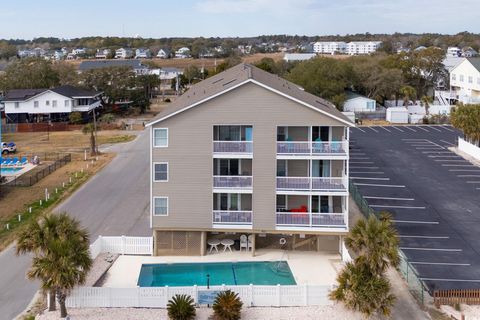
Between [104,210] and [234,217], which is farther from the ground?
[234,217]

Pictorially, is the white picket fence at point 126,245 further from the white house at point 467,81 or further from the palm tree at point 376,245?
the white house at point 467,81

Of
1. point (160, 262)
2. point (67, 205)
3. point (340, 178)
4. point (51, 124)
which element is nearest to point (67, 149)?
point (51, 124)

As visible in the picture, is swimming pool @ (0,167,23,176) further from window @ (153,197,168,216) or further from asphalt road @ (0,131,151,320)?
window @ (153,197,168,216)

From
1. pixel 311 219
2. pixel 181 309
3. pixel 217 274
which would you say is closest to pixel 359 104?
pixel 311 219

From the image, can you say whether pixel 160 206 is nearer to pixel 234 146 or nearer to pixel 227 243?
pixel 227 243

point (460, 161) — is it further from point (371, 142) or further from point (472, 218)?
point (472, 218)

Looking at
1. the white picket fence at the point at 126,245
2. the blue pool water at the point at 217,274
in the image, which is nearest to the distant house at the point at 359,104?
the blue pool water at the point at 217,274
